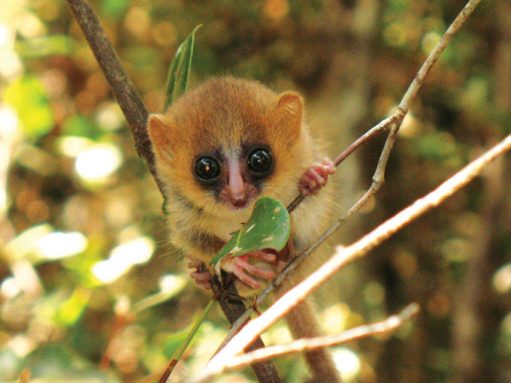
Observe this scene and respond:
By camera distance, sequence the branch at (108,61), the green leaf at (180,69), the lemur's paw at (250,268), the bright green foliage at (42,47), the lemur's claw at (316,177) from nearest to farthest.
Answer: the branch at (108,61)
the green leaf at (180,69)
the lemur's paw at (250,268)
the lemur's claw at (316,177)
the bright green foliage at (42,47)

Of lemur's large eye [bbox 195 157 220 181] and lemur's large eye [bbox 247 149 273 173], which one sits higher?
lemur's large eye [bbox 195 157 220 181]

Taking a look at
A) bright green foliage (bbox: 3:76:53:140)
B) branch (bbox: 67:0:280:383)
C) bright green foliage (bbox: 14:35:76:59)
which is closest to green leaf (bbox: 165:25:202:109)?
branch (bbox: 67:0:280:383)

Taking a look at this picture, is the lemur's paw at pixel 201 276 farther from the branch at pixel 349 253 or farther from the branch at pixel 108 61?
the branch at pixel 349 253

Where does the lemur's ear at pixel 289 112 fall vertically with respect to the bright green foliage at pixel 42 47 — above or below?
below

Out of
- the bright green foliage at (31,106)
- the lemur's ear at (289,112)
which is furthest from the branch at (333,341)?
the bright green foliage at (31,106)

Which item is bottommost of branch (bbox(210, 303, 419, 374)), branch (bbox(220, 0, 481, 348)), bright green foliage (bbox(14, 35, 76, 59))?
branch (bbox(210, 303, 419, 374))

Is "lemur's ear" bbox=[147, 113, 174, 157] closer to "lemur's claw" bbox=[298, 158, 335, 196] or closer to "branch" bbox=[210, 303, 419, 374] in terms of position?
"lemur's claw" bbox=[298, 158, 335, 196]

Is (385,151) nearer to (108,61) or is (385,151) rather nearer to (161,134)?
(108,61)
